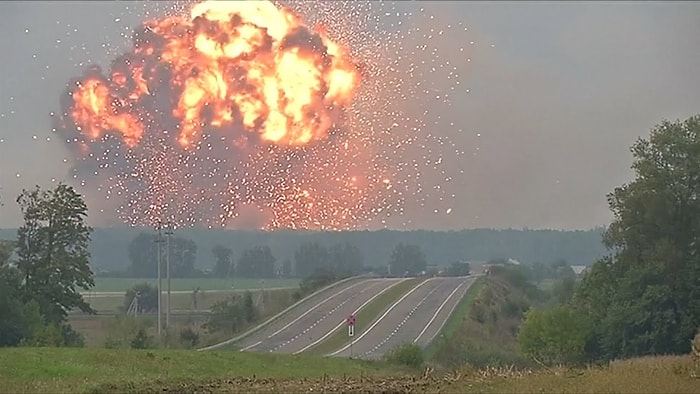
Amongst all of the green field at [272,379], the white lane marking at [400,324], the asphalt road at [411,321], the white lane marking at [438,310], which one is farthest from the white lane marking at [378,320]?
A: the green field at [272,379]

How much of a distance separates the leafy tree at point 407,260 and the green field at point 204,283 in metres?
15.2

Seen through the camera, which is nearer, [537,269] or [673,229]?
[673,229]

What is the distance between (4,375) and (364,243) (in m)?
66.0

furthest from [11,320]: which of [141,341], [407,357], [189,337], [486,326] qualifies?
[486,326]

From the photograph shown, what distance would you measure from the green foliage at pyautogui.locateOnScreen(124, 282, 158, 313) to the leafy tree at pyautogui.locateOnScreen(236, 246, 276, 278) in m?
11.2

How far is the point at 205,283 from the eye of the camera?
87.4m

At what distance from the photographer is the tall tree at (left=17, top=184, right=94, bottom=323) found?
61812 mm

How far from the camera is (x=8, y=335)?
53.3 m

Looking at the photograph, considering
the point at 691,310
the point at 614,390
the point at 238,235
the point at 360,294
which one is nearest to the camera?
the point at 614,390

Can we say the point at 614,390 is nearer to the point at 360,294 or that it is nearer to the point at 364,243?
the point at 360,294

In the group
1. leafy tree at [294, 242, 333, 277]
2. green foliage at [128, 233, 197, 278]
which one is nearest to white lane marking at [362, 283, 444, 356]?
leafy tree at [294, 242, 333, 277]

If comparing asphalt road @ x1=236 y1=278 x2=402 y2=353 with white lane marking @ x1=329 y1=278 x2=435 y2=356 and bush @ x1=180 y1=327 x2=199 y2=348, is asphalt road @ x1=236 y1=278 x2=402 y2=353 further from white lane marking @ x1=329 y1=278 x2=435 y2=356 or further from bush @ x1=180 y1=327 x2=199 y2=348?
bush @ x1=180 y1=327 x2=199 y2=348

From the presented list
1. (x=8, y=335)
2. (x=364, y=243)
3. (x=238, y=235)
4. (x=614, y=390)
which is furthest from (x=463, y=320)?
(x=614, y=390)

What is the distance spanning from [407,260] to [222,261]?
2421cm
